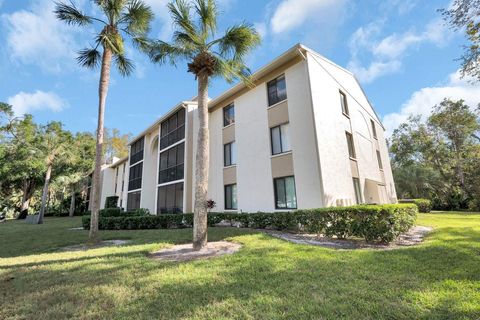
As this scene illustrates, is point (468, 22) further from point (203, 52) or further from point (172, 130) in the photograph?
point (172, 130)

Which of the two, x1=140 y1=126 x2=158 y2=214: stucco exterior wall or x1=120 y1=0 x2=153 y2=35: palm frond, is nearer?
x1=120 y1=0 x2=153 y2=35: palm frond

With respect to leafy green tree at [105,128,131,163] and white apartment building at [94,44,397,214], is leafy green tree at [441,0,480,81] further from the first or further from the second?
leafy green tree at [105,128,131,163]

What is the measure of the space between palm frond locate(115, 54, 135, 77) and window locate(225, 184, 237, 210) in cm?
947

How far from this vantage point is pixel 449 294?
3807 mm

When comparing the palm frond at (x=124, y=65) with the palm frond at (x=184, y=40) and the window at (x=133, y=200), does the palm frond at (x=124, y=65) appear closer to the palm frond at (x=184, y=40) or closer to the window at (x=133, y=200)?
the palm frond at (x=184, y=40)

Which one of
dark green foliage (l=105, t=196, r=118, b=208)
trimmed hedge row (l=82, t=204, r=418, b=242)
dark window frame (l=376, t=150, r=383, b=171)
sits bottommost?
trimmed hedge row (l=82, t=204, r=418, b=242)

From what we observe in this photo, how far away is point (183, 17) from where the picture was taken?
876 centimetres

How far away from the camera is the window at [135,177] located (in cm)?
2767

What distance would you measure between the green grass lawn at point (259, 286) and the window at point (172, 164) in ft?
42.2

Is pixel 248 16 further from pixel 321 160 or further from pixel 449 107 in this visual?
pixel 449 107

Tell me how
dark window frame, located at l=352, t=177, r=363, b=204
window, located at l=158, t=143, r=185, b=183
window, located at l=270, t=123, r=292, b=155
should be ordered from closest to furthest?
window, located at l=270, t=123, r=292, b=155, dark window frame, located at l=352, t=177, r=363, b=204, window, located at l=158, t=143, r=185, b=183

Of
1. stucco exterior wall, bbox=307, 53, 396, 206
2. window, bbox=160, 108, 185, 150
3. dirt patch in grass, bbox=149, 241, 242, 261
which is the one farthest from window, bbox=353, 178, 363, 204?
window, bbox=160, 108, 185, 150

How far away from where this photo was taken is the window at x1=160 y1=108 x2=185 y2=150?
67.6 ft

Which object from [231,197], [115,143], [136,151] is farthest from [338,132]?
[115,143]
